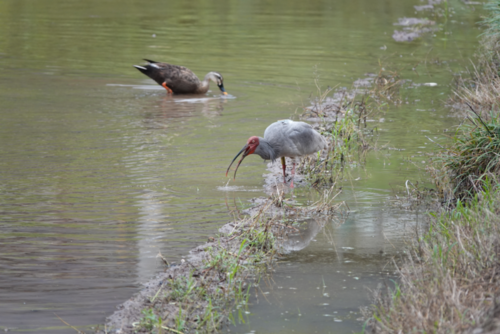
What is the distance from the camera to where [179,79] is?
14.4 meters

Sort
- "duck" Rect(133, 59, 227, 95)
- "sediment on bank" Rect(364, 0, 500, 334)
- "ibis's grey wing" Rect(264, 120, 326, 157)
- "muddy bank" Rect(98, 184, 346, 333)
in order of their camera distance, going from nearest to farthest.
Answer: "sediment on bank" Rect(364, 0, 500, 334) < "muddy bank" Rect(98, 184, 346, 333) < "ibis's grey wing" Rect(264, 120, 326, 157) < "duck" Rect(133, 59, 227, 95)

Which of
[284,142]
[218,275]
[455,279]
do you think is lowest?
[218,275]

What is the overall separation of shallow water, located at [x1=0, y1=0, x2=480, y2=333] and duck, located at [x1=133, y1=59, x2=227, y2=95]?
0.76 feet

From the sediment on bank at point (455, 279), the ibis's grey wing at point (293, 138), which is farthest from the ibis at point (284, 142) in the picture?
the sediment on bank at point (455, 279)

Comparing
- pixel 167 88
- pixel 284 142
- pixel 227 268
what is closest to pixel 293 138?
pixel 284 142

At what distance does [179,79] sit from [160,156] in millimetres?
4902

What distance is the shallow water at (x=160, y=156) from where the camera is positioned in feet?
18.0

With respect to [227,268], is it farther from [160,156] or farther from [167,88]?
[167,88]

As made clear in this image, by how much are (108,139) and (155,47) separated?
961cm

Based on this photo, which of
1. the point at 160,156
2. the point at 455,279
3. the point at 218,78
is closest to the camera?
the point at 455,279

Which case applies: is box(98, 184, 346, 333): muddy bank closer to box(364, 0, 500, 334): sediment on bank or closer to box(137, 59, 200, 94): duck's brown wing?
box(364, 0, 500, 334): sediment on bank

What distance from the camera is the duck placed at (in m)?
14.4

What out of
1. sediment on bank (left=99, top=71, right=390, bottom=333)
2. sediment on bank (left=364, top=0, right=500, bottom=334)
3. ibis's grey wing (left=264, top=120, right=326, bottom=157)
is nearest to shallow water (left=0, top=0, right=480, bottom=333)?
sediment on bank (left=99, top=71, right=390, bottom=333)

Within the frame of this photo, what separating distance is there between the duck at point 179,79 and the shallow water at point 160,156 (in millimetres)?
233
